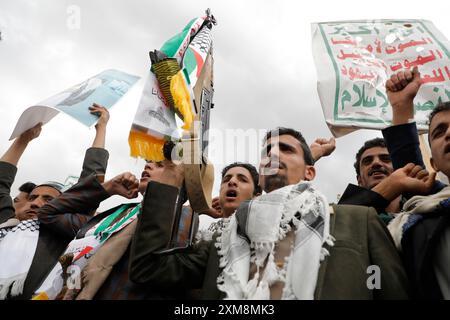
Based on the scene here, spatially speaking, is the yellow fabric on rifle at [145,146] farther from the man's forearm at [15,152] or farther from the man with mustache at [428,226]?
the man's forearm at [15,152]

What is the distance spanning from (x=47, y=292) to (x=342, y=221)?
64.4 inches

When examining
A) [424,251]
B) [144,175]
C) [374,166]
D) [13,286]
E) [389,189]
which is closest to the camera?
[424,251]

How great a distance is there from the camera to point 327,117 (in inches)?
107

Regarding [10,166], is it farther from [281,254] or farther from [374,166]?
[374,166]

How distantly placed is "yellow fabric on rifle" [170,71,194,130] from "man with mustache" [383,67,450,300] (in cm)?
107

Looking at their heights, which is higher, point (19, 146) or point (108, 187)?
point (19, 146)

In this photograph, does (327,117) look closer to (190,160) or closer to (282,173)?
(282,173)

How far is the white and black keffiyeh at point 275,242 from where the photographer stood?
1185 mm

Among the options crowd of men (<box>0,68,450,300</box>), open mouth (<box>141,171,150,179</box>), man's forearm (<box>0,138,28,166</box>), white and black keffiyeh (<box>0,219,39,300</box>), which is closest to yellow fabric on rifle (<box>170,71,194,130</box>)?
crowd of men (<box>0,68,450,300</box>)

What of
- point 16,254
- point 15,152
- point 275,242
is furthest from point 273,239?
point 15,152

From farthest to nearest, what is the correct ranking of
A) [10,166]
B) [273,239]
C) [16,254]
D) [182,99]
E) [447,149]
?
[10,166], [16,254], [182,99], [447,149], [273,239]

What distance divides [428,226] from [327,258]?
42cm

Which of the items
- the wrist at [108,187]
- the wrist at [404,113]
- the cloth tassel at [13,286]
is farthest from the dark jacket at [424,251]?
the cloth tassel at [13,286]

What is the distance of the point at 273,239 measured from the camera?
1.32m
